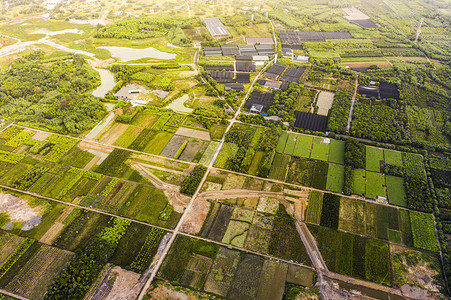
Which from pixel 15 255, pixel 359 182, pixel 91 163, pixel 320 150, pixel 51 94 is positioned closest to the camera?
pixel 15 255

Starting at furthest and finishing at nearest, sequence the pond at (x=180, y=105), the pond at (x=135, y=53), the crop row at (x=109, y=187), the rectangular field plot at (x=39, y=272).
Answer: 1. the pond at (x=135, y=53)
2. the pond at (x=180, y=105)
3. the crop row at (x=109, y=187)
4. the rectangular field plot at (x=39, y=272)

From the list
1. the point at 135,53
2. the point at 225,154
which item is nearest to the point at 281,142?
the point at 225,154

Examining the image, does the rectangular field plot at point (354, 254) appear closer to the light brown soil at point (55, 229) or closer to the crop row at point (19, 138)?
the light brown soil at point (55, 229)

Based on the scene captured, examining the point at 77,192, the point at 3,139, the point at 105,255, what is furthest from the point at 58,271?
the point at 3,139

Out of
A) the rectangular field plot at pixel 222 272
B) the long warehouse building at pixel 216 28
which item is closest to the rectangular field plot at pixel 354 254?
the rectangular field plot at pixel 222 272

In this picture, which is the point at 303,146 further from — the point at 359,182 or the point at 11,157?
the point at 11,157

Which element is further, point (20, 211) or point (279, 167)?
point (279, 167)

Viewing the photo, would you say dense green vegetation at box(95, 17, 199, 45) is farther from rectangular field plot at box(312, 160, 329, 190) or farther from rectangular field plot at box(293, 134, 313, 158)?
rectangular field plot at box(312, 160, 329, 190)
